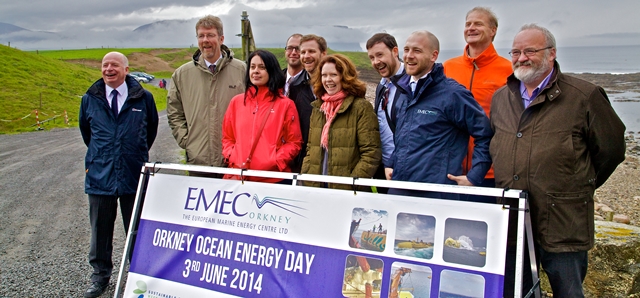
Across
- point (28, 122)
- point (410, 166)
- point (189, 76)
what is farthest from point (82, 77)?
point (410, 166)

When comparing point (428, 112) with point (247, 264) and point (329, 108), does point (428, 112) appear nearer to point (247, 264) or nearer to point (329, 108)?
point (329, 108)

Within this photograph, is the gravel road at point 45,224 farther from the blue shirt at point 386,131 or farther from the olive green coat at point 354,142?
the blue shirt at point 386,131

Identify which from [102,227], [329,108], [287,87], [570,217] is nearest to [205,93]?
[287,87]

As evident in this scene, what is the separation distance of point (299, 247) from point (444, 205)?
3.75ft

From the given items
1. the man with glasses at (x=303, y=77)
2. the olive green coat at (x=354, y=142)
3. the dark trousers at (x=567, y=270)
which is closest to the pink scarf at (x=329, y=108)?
the olive green coat at (x=354, y=142)

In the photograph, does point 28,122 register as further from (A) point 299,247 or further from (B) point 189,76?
(A) point 299,247

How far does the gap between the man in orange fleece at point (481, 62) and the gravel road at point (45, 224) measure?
422 centimetres

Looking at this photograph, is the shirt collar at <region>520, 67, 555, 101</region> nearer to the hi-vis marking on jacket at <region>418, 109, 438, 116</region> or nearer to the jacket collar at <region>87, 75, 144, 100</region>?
the hi-vis marking on jacket at <region>418, 109, 438, 116</region>

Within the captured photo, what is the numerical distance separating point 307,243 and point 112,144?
8.02ft

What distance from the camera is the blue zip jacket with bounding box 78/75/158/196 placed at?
460 cm

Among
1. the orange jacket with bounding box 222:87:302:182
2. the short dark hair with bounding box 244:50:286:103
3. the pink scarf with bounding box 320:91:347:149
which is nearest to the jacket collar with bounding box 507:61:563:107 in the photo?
the pink scarf with bounding box 320:91:347:149

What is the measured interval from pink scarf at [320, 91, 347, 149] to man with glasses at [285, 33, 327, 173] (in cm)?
58

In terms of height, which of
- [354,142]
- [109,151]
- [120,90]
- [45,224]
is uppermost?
[120,90]

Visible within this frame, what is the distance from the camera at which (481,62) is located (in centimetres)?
414
